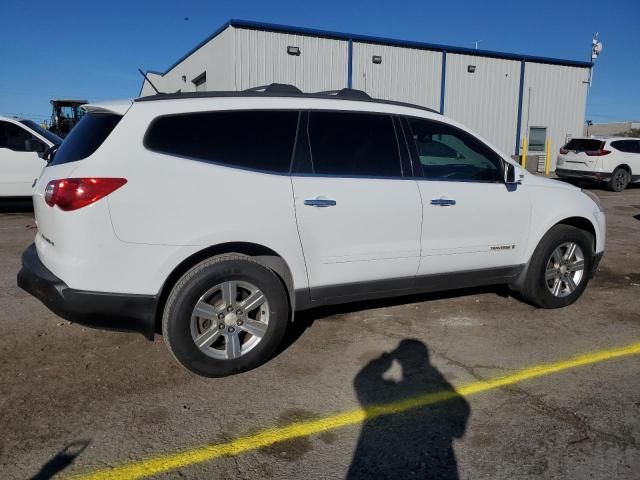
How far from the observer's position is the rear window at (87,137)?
3412 mm

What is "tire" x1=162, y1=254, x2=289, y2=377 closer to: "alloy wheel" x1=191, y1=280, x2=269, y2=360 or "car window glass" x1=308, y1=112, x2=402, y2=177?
"alloy wheel" x1=191, y1=280, x2=269, y2=360

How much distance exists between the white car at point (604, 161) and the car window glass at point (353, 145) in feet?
46.2

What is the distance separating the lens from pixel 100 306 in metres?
3.28

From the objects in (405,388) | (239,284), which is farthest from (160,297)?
(405,388)

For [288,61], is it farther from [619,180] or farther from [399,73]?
[619,180]

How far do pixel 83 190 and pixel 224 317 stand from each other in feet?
3.87

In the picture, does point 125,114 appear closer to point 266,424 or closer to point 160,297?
point 160,297

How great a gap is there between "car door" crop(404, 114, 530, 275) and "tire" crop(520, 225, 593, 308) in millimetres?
242

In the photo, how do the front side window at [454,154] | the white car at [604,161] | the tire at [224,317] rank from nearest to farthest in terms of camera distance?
the tire at [224,317] → the front side window at [454,154] → the white car at [604,161]

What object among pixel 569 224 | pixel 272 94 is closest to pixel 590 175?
pixel 569 224

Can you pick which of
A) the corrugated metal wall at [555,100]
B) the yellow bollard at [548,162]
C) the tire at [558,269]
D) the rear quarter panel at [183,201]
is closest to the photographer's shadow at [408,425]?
the rear quarter panel at [183,201]

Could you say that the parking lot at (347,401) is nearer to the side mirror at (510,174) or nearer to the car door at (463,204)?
the car door at (463,204)

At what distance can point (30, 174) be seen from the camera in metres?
9.70

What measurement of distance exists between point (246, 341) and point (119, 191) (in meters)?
1.32
